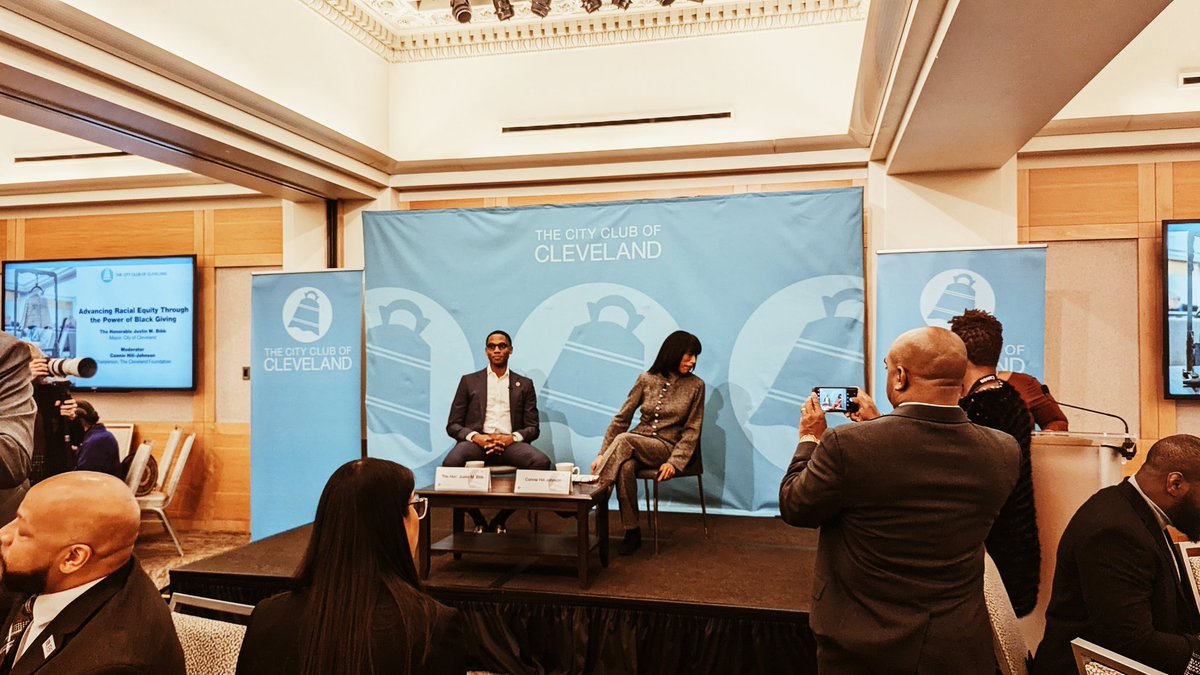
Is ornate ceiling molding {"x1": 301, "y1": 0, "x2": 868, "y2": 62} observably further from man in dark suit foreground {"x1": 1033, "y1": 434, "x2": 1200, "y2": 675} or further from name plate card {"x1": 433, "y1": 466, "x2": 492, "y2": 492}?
man in dark suit foreground {"x1": 1033, "y1": 434, "x2": 1200, "y2": 675}

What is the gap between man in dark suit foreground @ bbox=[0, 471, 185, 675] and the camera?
4.40ft

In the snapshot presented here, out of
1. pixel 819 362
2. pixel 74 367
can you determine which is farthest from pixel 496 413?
pixel 74 367

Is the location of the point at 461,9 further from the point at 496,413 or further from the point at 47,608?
the point at 47,608

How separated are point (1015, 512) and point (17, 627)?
101 inches

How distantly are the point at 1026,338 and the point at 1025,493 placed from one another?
91.8 inches

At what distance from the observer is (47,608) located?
1384 mm

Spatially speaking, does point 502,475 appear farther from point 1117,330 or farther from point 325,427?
point 1117,330

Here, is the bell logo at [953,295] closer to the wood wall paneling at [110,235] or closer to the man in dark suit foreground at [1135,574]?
the man in dark suit foreground at [1135,574]

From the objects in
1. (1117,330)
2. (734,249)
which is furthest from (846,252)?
(1117,330)

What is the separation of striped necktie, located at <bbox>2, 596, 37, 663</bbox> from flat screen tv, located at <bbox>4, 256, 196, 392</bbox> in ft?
16.0

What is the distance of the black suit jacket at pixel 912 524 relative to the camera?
A: 1688mm

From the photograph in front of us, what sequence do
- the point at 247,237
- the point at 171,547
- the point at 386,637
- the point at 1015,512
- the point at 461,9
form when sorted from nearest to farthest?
the point at 386,637 < the point at 1015,512 < the point at 461,9 < the point at 171,547 < the point at 247,237

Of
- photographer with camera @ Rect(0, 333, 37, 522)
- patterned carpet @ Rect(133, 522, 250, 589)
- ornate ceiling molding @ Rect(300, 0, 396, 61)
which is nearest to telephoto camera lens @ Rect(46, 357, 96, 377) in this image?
photographer with camera @ Rect(0, 333, 37, 522)

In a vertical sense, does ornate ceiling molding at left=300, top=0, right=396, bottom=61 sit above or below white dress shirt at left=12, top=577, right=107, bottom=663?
above
